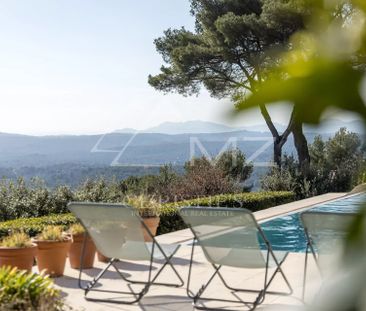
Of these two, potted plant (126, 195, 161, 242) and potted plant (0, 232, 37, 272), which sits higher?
potted plant (126, 195, 161, 242)

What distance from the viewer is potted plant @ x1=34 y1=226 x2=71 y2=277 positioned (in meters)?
5.62

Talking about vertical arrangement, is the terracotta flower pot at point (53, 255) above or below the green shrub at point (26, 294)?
below

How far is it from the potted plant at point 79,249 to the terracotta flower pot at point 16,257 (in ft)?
2.83

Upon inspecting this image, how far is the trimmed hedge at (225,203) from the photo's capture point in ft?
31.4

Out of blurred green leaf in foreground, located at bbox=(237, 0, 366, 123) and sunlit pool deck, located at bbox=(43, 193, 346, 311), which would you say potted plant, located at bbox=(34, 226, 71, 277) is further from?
blurred green leaf in foreground, located at bbox=(237, 0, 366, 123)

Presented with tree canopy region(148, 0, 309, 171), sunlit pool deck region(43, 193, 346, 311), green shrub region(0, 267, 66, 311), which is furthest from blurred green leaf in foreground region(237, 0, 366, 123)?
tree canopy region(148, 0, 309, 171)

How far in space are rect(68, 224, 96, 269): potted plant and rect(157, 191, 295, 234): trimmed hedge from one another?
317cm

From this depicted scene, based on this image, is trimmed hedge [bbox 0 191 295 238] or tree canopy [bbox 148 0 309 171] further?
tree canopy [bbox 148 0 309 171]

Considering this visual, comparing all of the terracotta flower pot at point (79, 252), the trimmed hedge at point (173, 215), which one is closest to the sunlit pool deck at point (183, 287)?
the terracotta flower pot at point (79, 252)

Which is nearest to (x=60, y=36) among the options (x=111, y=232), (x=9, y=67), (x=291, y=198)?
(x=9, y=67)

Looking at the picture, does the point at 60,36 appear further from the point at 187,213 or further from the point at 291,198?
the point at 187,213

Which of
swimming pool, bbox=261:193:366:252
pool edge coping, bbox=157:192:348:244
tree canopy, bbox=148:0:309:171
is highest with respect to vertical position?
tree canopy, bbox=148:0:309:171

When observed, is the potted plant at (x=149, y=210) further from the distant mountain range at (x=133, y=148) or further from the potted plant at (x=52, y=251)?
the potted plant at (x=52, y=251)

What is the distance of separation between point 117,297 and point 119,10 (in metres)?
12.0
